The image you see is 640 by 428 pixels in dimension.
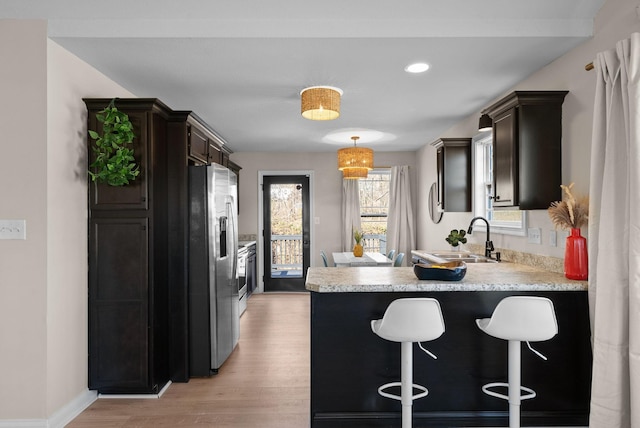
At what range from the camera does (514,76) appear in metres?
3.29

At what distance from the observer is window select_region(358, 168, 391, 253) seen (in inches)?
280

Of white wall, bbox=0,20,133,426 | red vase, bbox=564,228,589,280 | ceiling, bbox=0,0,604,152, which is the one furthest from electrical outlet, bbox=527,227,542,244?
white wall, bbox=0,20,133,426

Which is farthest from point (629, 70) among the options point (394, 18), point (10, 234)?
point (10, 234)

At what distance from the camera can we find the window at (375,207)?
7105 millimetres

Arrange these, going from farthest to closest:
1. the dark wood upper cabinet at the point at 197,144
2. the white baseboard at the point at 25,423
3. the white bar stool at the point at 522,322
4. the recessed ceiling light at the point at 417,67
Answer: the dark wood upper cabinet at the point at 197,144 → the recessed ceiling light at the point at 417,67 → the white baseboard at the point at 25,423 → the white bar stool at the point at 522,322

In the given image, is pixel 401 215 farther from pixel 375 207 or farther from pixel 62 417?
pixel 62 417

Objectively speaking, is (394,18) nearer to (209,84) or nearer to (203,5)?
(203,5)

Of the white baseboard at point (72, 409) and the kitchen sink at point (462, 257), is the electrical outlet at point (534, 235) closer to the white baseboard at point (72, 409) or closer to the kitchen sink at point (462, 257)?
the kitchen sink at point (462, 257)

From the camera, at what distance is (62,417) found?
8.46ft

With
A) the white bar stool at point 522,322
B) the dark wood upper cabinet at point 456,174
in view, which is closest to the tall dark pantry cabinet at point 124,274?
the white bar stool at point 522,322

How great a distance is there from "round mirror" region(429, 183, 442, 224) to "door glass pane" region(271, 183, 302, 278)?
227 centimetres

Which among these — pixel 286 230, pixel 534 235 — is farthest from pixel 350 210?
pixel 534 235

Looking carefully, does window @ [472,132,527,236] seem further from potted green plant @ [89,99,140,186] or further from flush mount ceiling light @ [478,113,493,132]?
potted green plant @ [89,99,140,186]

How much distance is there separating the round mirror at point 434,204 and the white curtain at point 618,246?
3.52 meters
